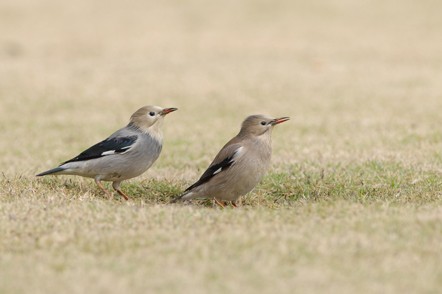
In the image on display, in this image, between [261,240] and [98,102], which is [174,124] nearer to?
[98,102]

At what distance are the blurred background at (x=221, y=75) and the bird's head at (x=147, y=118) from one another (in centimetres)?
124

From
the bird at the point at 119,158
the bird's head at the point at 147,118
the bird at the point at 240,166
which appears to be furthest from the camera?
the bird's head at the point at 147,118

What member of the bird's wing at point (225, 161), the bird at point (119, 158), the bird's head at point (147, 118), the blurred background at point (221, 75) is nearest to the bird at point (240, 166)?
the bird's wing at point (225, 161)

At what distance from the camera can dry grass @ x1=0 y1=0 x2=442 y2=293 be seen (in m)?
5.73

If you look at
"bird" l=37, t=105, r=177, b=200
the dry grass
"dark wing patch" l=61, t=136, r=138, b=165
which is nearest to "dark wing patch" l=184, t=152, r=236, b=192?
the dry grass

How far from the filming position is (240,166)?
8102 millimetres

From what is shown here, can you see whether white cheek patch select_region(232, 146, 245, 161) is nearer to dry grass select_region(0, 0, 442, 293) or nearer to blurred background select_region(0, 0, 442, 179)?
dry grass select_region(0, 0, 442, 293)

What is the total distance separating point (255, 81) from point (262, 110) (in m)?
2.79

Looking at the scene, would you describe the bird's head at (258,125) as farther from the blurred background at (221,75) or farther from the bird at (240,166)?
the blurred background at (221,75)

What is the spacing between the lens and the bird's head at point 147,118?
29.4 ft

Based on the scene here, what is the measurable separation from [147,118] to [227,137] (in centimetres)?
466

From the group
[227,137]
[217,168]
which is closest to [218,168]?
[217,168]

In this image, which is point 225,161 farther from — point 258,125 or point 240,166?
point 258,125

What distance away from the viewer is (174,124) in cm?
1516
